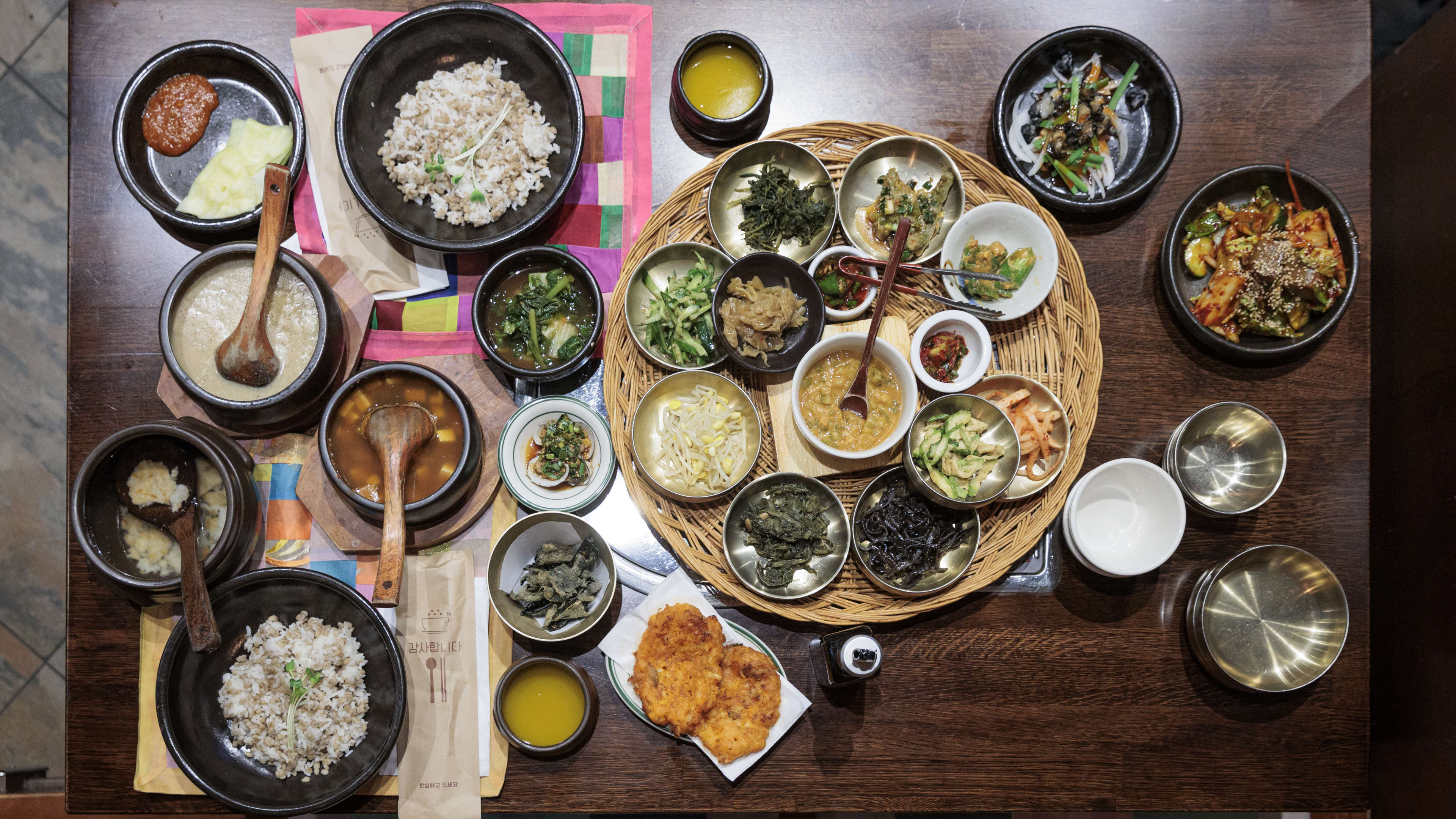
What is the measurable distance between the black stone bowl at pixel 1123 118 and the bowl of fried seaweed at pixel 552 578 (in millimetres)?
2220

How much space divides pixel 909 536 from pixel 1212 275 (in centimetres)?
167

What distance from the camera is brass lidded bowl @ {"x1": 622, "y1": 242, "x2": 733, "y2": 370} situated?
2725mm

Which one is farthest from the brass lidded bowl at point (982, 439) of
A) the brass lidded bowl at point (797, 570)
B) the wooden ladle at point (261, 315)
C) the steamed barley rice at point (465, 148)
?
the wooden ladle at point (261, 315)

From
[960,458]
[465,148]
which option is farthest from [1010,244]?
[465,148]

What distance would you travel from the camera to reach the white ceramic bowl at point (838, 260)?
2.72 meters

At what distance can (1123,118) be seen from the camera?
2.96 m

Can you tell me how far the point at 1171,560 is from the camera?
2902mm

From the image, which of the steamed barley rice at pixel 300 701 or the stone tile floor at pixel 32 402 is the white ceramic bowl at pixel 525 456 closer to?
the steamed barley rice at pixel 300 701

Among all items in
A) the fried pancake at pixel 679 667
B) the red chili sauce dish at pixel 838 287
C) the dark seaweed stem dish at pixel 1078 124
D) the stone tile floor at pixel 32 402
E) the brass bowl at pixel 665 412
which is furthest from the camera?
the stone tile floor at pixel 32 402

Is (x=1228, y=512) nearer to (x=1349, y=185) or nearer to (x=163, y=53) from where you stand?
(x=1349, y=185)

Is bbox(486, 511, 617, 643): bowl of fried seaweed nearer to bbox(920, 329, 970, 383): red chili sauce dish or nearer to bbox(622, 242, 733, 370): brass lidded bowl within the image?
bbox(622, 242, 733, 370): brass lidded bowl

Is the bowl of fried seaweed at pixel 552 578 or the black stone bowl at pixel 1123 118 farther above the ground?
the black stone bowl at pixel 1123 118

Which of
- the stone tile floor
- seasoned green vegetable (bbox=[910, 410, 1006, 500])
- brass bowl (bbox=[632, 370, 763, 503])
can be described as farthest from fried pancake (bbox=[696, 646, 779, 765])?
the stone tile floor

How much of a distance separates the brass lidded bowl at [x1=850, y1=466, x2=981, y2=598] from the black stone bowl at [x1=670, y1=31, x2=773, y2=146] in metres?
1.46
